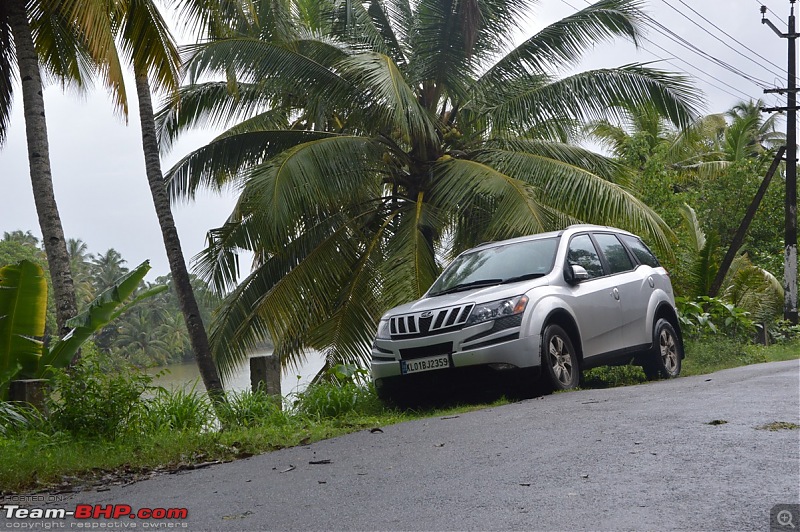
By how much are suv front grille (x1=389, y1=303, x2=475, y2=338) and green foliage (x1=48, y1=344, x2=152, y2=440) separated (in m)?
2.69

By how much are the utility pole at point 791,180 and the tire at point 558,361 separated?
59.1 ft

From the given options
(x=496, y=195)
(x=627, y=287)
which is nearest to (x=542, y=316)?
(x=627, y=287)

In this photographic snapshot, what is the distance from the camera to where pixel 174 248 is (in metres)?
13.7

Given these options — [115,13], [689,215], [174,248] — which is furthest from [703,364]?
[689,215]

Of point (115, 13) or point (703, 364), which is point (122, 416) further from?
point (703, 364)

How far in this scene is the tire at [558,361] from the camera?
354 inches

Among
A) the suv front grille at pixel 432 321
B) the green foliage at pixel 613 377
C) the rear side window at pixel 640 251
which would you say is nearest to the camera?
the suv front grille at pixel 432 321

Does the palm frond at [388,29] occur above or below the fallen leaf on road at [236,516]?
above

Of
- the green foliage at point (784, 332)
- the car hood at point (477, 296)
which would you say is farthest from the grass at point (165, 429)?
the green foliage at point (784, 332)

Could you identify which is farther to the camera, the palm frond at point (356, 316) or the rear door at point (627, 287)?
the palm frond at point (356, 316)

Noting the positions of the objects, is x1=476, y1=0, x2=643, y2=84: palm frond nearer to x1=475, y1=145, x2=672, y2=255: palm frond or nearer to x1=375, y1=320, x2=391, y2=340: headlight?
x1=475, y1=145, x2=672, y2=255: palm frond

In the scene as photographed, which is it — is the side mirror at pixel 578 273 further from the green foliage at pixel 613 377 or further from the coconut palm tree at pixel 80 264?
the coconut palm tree at pixel 80 264

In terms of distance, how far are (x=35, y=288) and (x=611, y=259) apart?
6.77 metres

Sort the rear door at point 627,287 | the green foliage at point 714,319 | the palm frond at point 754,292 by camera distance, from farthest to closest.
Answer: the palm frond at point 754,292 < the green foliage at point 714,319 < the rear door at point 627,287
